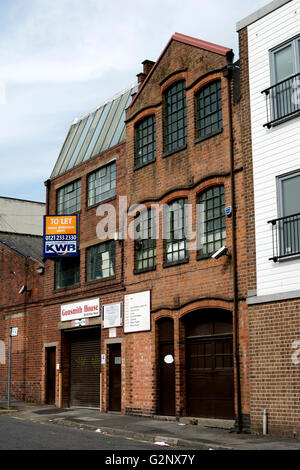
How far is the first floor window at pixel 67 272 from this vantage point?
24.6 m

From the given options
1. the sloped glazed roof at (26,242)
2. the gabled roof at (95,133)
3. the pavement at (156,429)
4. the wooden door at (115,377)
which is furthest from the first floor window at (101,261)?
the sloped glazed roof at (26,242)

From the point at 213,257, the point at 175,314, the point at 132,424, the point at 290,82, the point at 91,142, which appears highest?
the point at 91,142

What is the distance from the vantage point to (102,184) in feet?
77.0

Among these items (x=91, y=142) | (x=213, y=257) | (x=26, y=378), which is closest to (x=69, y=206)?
(x=91, y=142)

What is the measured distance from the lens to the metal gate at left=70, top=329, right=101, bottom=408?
22.8m

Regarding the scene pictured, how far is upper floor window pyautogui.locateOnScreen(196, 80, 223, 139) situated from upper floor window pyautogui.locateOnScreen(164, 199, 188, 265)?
88.7 inches

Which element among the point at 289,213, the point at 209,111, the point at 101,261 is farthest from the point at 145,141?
the point at 289,213

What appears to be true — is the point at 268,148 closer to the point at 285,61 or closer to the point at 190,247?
the point at 285,61

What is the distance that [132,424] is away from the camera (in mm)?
17047

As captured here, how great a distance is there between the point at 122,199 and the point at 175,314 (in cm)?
525

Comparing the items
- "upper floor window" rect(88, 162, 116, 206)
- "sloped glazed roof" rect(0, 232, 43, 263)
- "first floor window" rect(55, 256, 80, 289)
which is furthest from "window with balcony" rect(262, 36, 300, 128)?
"sloped glazed roof" rect(0, 232, 43, 263)

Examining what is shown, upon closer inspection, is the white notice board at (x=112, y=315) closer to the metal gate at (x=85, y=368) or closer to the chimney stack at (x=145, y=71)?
the metal gate at (x=85, y=368)

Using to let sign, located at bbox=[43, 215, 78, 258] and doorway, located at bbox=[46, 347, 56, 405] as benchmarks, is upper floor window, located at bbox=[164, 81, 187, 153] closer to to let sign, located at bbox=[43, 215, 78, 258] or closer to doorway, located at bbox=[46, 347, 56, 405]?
to let sign, located at bbox=[43, 215, 78, 258]
